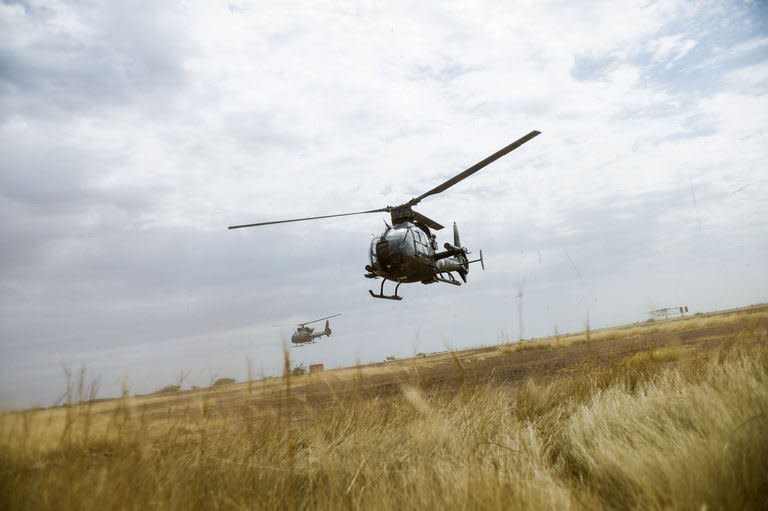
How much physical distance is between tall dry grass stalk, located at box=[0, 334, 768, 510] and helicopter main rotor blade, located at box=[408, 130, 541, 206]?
6935 mm

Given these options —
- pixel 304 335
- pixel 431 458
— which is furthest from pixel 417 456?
pixel 304 335

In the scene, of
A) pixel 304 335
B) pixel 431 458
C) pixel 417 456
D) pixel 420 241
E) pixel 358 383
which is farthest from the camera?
pixel 304 335

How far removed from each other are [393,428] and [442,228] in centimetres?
1389

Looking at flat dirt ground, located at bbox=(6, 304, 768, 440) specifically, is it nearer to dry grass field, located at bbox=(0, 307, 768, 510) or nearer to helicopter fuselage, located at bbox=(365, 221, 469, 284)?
dry grass field, located at bbox=(0, 307, 768, 510)

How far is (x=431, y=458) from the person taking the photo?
12.5ft

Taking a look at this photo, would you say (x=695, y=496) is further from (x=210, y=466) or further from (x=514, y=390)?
(x=514, y=390)

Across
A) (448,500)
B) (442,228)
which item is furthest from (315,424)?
(442,228)

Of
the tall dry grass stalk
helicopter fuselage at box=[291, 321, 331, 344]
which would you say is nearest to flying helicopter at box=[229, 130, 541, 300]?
the tall dry grass stalk

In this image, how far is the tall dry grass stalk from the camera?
2.49 metres

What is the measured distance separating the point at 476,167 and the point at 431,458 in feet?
32.3

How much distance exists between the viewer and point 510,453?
3727 mm

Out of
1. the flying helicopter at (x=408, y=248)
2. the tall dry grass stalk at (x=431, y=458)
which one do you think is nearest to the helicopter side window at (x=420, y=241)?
the flying helicopter at (x=408, y=248)

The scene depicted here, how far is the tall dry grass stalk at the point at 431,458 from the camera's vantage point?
2490 mm

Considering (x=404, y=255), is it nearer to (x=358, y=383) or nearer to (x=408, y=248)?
(x=408, y=248)
